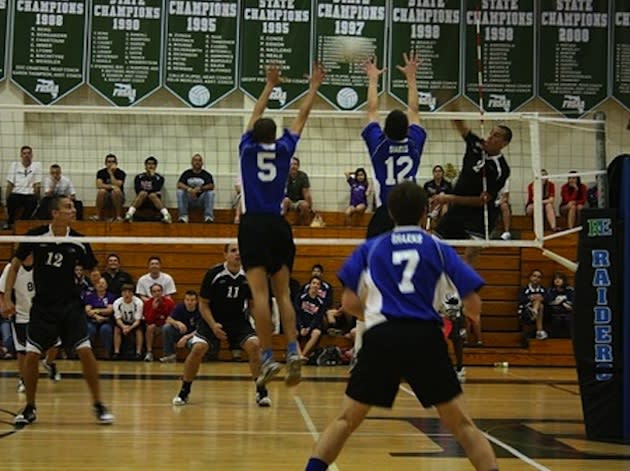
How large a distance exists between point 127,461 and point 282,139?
2.78 m

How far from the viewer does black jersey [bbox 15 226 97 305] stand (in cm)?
959

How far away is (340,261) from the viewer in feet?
62.9

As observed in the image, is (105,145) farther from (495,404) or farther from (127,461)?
(127,461)

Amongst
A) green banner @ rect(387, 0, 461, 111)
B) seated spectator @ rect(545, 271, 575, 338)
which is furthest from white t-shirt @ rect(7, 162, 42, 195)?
seated spectator @ rect(545, 271, 575, 338)

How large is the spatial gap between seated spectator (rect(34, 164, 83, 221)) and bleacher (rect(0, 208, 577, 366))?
1.10 feet

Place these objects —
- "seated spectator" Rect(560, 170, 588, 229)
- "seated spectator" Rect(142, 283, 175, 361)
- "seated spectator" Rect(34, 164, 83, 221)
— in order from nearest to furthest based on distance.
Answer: "seated spectator" Rect(142, 283, 175, 361), "seated spectator" Rect(34, 164, 83, 221), "seated spectator" Rect(560, 170, 588, 229)

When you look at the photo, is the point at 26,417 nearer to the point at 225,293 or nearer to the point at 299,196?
the point at 225,293

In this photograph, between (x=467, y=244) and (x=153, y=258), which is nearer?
(x=467, y=244)

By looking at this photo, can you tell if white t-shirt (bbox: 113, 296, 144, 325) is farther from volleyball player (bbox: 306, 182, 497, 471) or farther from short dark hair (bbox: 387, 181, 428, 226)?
short dark hair (bbox: 387, 181, 428, 226)

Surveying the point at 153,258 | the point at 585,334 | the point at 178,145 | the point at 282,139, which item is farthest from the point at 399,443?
the point at 178,145

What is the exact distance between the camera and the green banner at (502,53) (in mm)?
20531

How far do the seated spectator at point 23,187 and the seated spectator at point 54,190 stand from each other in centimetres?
17

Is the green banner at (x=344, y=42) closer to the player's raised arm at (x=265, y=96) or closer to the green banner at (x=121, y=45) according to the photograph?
the green banner at (x=121, y=45)

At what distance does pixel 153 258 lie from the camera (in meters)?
17.9
